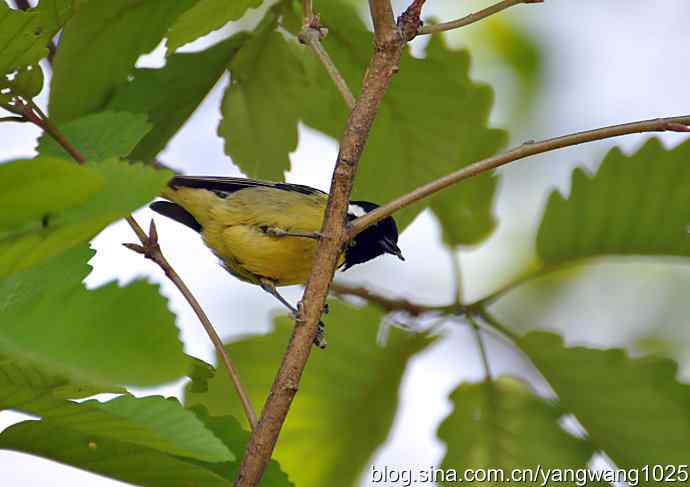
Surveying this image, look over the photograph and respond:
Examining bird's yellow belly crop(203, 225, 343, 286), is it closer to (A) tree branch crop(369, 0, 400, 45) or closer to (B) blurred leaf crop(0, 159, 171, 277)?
(A) tree branch crop(369, 0, 400, 45)

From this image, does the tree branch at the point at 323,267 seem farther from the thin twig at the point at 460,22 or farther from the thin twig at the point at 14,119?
the thin twig at the point at 14,119

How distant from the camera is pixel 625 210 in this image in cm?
280

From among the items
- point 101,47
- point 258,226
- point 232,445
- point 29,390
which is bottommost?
point 29,390

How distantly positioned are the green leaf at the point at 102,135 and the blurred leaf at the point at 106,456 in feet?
1.87

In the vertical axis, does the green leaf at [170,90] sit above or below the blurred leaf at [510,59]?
below

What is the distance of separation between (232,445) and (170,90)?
41.6 inches

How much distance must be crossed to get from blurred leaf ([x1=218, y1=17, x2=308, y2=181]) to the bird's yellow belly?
63 cm

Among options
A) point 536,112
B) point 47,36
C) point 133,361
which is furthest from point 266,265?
point 133,361

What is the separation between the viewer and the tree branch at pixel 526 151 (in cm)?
154

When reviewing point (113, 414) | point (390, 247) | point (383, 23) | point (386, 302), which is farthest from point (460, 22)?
point (390, 247)

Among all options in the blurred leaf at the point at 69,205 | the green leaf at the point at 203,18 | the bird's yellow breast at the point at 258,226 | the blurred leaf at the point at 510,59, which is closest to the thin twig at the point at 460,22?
the green leaf at the point at 203,18

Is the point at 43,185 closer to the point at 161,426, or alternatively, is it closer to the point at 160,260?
the point at 161,426

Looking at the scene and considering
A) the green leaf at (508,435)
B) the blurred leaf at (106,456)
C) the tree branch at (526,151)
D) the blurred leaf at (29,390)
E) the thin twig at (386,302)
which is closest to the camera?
the blurred leaf at (29,390)

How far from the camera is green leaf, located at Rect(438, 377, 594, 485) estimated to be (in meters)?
2.76
